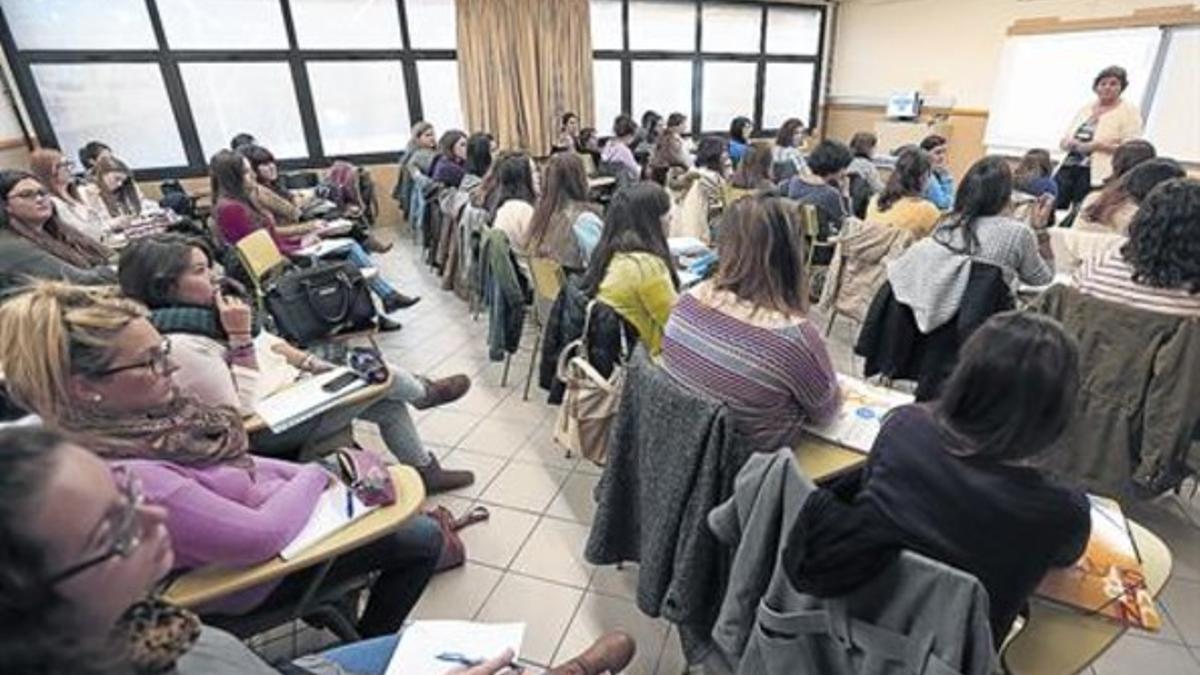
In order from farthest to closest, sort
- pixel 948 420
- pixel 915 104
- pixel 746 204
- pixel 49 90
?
1. pixel 915 104
2. pixel 49 90
3. pixel 746 204
4. pixel 948 420

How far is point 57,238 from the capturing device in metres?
2.78

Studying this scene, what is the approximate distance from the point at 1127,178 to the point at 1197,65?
13.9 ft

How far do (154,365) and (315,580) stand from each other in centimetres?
52

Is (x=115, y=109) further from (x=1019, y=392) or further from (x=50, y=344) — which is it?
(x=1019, y=392)

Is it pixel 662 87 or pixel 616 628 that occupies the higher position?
pixel 662 87

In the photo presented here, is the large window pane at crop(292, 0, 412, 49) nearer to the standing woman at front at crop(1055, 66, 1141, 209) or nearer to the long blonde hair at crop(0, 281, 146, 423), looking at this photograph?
the long blonde hair at crop(0, 281, 146, 423)

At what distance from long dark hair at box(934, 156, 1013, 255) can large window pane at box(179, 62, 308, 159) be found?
581 cm

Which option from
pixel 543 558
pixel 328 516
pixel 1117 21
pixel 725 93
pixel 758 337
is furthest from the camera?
pixel 725 93

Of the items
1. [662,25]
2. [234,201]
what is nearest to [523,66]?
[662,25]

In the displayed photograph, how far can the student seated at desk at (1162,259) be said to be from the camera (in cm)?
176

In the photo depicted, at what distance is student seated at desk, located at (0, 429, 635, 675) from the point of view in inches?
23.1

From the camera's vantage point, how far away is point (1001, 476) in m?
0.95

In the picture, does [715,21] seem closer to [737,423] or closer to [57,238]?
[57,238]

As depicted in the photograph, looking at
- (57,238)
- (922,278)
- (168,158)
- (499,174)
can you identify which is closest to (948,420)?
(922,278)
